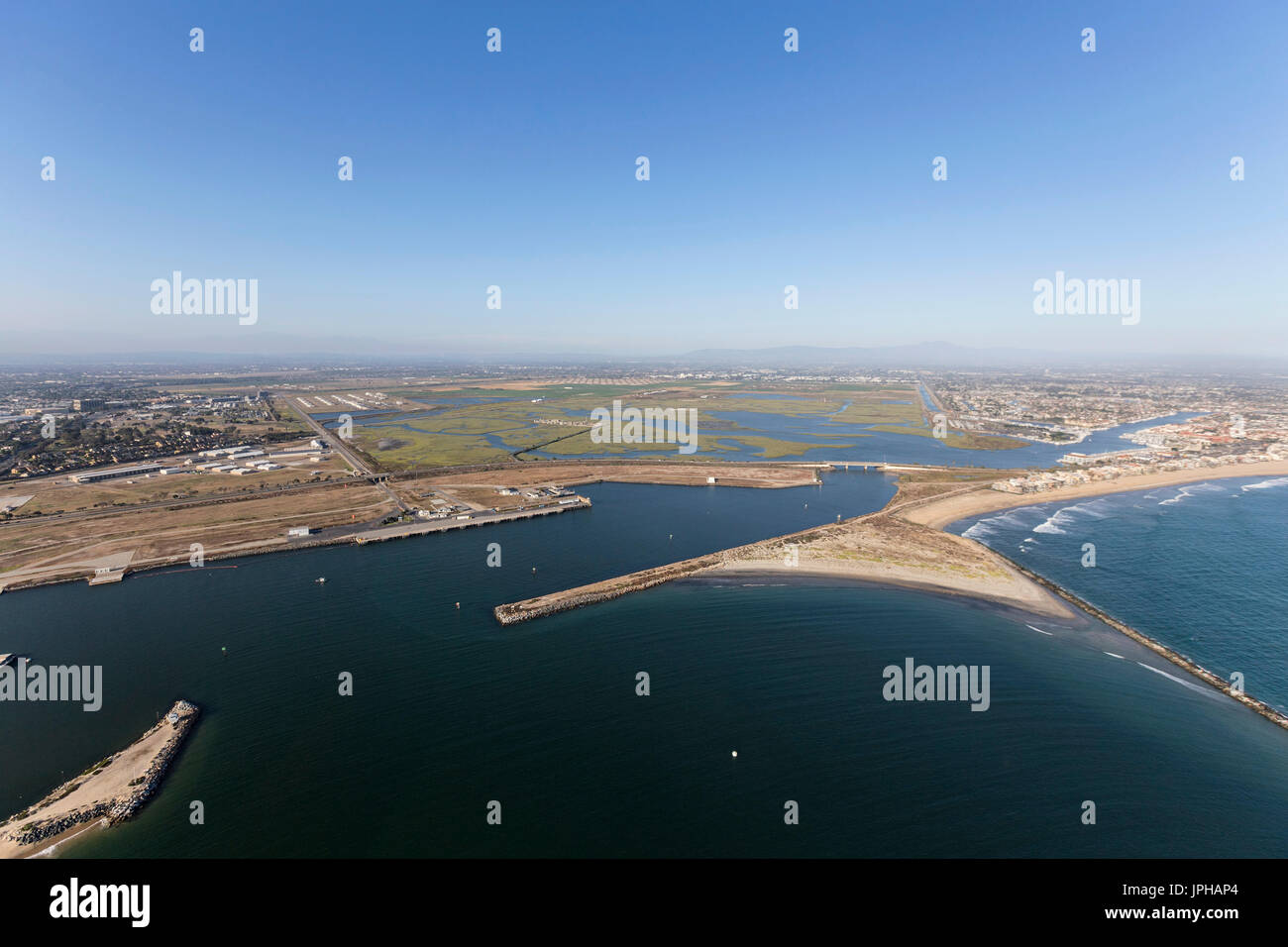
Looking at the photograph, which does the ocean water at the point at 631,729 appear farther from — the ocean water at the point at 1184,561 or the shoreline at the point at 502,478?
the ocean water at the point at 1184,561

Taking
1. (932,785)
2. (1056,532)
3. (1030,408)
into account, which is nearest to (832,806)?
(932,785)

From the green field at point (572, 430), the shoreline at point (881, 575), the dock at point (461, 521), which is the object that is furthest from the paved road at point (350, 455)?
the shoreline at point (881, 575)

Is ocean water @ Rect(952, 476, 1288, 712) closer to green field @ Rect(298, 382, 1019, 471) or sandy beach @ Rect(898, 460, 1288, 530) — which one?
sandy beach @ Rect(898, 460, 1288, 530)

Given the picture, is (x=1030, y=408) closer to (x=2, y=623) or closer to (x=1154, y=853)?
(x=1154, y=853)

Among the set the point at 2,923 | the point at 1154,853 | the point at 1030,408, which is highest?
the point at 1030,408

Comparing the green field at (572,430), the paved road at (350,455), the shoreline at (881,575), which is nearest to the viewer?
the shoreline at (881,575)

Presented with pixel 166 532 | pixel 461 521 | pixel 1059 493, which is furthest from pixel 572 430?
pixel 1059 493
